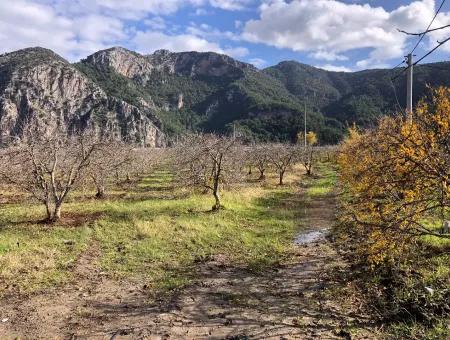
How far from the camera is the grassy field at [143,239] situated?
10948 mm

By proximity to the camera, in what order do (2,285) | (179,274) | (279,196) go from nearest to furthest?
(2,285) < (179,274) < (279,196)

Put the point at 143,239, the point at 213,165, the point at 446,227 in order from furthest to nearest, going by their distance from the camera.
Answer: the point at 213,165 < the point at 143,239 < the point at 446,227

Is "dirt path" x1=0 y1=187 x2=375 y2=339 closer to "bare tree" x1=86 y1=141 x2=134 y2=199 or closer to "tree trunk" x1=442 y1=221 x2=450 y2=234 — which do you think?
"tree trunk" x1=442 y1=221 x2=450 y2=234

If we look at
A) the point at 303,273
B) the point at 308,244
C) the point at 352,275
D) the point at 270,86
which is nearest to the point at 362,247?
the point at 352,275

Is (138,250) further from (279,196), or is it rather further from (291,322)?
(279,196)

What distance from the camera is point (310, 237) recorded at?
16.1 m

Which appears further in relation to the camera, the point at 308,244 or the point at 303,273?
the point at 308,244

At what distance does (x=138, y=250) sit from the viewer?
13.3m

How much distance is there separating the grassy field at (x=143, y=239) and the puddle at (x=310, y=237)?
0.46 metres

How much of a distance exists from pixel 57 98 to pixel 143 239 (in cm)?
12588

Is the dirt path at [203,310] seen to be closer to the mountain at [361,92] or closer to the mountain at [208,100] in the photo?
the mountain at [361,92]

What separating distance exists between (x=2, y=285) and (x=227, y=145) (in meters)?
14.2

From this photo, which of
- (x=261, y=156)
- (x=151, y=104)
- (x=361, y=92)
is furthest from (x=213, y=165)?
(x=151, y=104)

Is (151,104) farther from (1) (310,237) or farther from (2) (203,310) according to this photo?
(2) (203,310)
